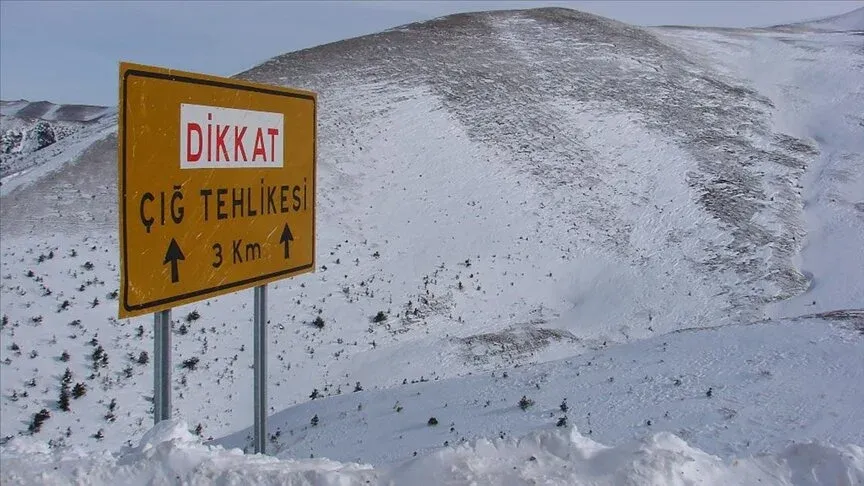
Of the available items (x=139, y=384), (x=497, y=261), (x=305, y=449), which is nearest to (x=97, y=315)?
(x=139, y=384)

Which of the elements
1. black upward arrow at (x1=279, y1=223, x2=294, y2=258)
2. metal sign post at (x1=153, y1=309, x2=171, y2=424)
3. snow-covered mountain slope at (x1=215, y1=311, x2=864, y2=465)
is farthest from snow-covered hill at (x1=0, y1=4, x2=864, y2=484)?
black upward arrow at (x1=279, y1=223, x2=294, y2=258)

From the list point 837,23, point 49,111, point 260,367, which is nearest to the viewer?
point 260,367

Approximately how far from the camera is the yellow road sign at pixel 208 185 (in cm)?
396

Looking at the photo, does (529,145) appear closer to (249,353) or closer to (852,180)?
(852,180)

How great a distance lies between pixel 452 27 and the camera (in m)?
49.1

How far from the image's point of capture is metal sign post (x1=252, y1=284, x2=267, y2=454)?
5164 mm

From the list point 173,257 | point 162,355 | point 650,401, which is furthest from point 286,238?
point 650,401

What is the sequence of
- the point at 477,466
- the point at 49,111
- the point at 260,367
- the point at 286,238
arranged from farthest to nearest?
the point at 49,111, the point at 286,238, the point at 260,367, the point at 477,466

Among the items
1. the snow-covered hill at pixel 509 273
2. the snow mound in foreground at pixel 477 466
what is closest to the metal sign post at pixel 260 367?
the snow mound in foreground at pixel 477 466

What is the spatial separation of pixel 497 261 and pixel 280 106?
16.7m

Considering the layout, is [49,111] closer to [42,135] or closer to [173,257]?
[42,135]

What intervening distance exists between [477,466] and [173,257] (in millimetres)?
2360

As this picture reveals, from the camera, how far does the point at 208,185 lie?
4.57 metres

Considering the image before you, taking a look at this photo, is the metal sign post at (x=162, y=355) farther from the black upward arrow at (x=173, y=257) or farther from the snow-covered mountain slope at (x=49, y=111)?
the snow-covered mountain slope at (x=49, y=111)
